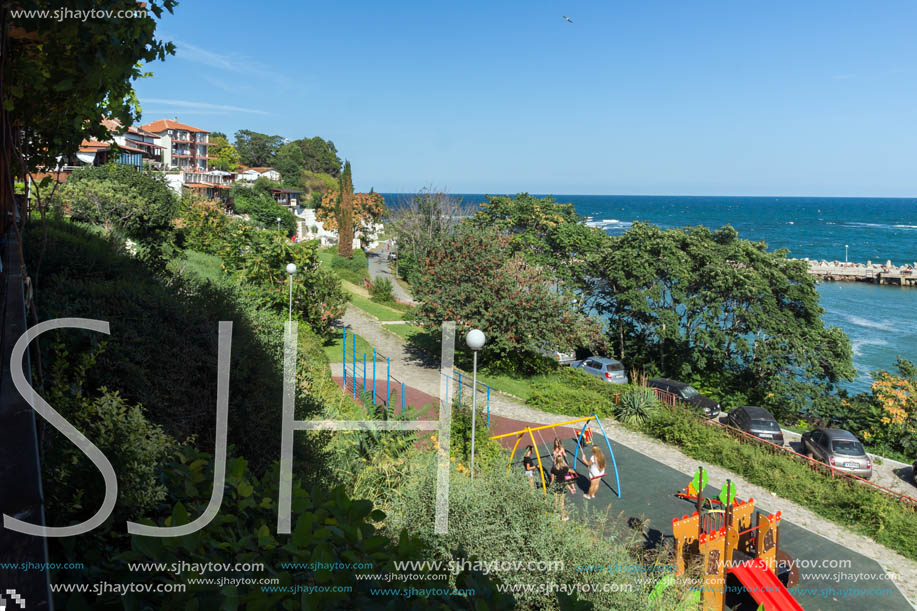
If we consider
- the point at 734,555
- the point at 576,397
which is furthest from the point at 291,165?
the point at 734,555

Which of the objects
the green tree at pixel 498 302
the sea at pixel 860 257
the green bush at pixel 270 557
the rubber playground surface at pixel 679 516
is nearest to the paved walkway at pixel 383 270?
the green tree at pixel 498 302

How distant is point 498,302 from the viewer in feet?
69.9

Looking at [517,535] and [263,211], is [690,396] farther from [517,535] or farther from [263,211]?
[263,211]

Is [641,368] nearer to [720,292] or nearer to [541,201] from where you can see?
[720,292]

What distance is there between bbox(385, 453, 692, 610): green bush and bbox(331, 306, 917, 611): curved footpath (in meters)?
5.77

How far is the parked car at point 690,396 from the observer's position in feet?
65.8

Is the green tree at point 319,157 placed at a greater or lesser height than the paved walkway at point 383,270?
greater

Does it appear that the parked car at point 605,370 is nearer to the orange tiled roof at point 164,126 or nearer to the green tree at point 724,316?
Answer: the green tree at point 724,316

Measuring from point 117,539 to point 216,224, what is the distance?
110 ft

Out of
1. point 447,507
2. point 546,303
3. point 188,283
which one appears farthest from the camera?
point 546,303

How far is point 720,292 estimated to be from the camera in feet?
79.6

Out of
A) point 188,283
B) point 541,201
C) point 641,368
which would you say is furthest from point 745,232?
point 188,283

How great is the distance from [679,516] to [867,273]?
242ft

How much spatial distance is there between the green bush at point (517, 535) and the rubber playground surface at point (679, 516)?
843mm
